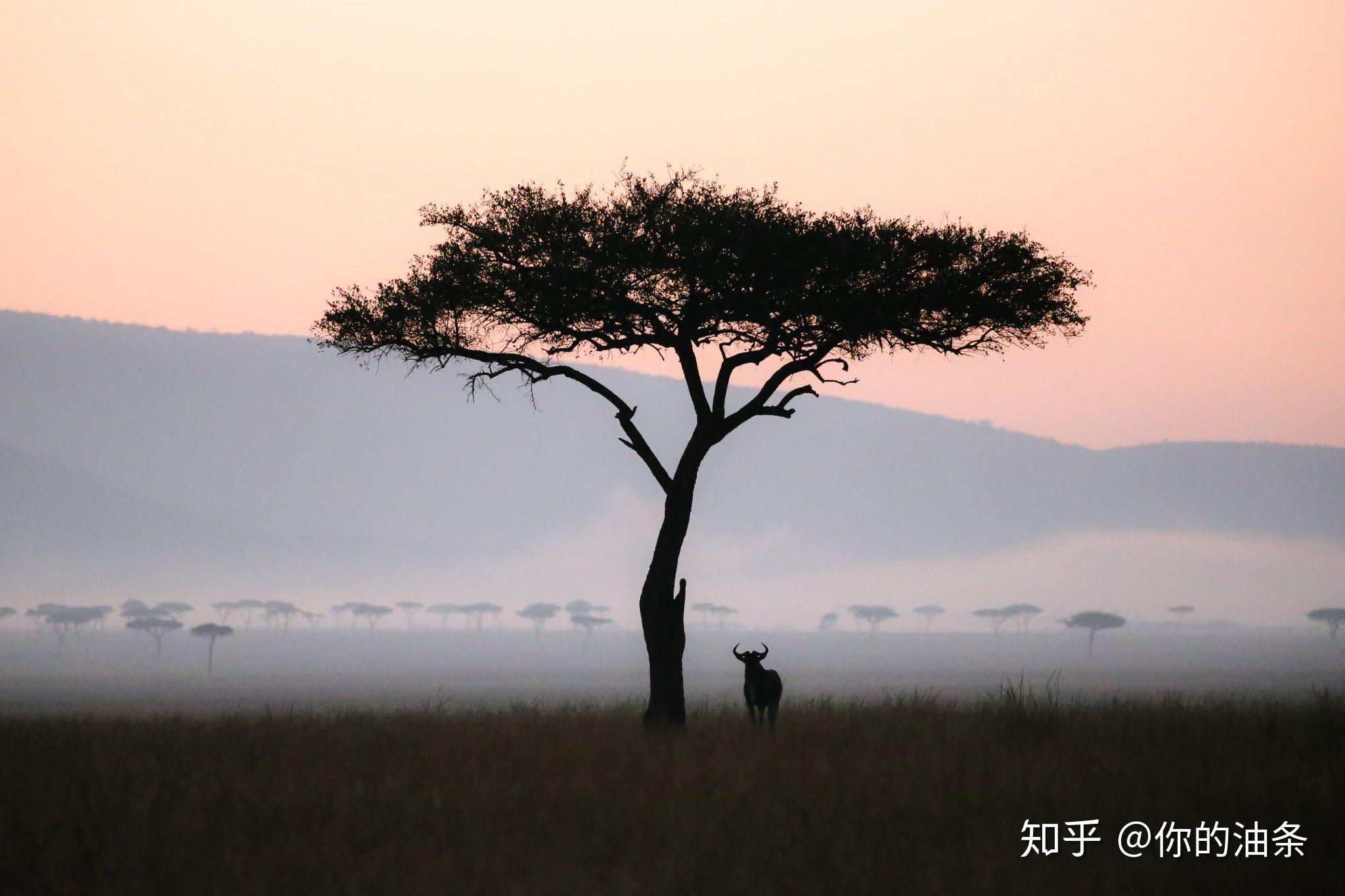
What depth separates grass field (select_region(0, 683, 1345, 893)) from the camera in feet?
35.4

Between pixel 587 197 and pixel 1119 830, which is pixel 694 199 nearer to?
pixel 587 197

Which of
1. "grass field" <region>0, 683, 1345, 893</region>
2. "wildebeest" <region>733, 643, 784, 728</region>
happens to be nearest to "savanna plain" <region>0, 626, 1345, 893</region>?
"grass field" <region>0, 683, 1345, 893</region>

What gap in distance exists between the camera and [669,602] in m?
21.8

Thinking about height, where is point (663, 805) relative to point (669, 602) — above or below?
below

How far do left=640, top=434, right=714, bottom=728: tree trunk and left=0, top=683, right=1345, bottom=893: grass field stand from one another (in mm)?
1647

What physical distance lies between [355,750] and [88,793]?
4.23m

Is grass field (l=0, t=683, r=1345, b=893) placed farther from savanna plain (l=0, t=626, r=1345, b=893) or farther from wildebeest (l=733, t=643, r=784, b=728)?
wildebeest (l=733, t=643, r=784, b=728)

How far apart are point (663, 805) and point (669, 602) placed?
8638mm

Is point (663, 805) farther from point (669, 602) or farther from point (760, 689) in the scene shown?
point (669, 602)

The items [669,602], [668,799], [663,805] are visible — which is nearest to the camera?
[663,805]

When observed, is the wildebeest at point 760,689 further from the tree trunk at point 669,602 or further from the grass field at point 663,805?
the tree trunk at point 669,602

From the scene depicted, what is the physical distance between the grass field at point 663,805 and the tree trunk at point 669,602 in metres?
1.65

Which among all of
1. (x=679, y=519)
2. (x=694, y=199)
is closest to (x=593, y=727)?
(x=679, y=519)

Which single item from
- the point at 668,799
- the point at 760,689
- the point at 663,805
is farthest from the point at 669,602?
the point at 663,805
